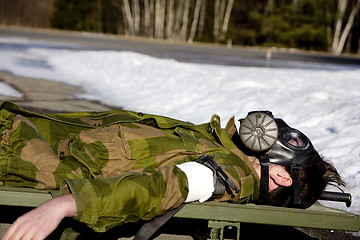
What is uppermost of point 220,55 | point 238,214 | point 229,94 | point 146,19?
point 238,214

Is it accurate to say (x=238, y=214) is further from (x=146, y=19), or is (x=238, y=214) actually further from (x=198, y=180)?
(x=146, y=19)

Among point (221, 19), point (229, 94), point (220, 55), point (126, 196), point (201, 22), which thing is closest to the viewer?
point (126, 196)

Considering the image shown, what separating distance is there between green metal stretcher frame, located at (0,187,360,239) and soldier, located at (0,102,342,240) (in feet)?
0.22

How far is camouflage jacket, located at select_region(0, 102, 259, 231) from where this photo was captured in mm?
2624

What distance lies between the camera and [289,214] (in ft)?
9.70

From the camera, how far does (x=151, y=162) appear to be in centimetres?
290

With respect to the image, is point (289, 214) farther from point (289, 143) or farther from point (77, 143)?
point (77, 143)

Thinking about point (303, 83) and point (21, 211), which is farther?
point (303, 83)

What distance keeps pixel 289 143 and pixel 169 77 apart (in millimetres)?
8853

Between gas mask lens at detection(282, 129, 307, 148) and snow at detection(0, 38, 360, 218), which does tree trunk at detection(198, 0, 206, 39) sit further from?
gas mask lens at detection(282, 129, 307, 148)

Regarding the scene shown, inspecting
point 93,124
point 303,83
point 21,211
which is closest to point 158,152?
point 93,124

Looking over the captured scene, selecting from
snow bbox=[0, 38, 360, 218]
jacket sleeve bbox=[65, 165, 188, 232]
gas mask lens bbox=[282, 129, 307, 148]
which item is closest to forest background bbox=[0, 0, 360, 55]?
snow bbox=[0, 38, 360, 218]

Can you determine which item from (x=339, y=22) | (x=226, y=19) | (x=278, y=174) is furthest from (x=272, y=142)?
(x=226, y=19)

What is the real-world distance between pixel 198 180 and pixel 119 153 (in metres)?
0.54
